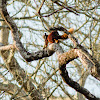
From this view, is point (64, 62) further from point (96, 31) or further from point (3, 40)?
point (96, 31)

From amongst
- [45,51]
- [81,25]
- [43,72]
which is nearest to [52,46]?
[45,51]

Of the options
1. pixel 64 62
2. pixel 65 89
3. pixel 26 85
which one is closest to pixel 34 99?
pixel 26 85

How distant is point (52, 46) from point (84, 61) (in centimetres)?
46

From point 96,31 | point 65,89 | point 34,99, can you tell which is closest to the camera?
point 34,99

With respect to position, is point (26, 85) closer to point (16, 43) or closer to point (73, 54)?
point (16, 43)

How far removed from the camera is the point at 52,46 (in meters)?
2.44

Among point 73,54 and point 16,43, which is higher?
point 16,43

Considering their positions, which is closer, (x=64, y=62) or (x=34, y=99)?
(x=64, y=62)

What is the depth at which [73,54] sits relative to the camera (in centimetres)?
214

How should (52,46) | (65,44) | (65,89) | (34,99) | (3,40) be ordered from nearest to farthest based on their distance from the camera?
(52,46) < (34,99) < (65,89) < (65,44) < (3,40)

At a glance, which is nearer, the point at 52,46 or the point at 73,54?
the point at 73,54

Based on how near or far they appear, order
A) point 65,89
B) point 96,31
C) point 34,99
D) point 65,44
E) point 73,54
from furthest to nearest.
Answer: point 96,31, point 65,44, point 65,89, point 34,99, point 73,54

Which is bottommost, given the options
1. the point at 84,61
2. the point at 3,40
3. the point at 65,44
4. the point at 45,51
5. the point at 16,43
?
the point at 84,61

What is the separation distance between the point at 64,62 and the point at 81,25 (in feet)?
12.8
